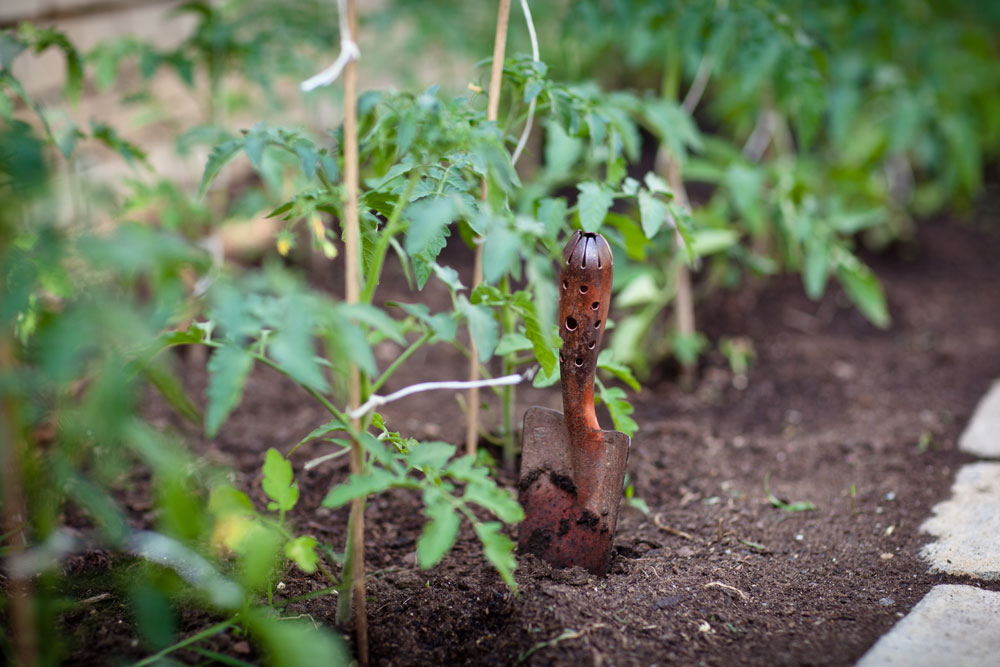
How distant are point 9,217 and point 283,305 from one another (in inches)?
12.6

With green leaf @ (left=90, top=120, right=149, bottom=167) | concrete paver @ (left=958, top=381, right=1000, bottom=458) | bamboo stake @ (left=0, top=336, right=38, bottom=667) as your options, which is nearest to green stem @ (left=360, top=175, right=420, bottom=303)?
bamboo stake @ (left=0, top=336, right=38, bottom=667)

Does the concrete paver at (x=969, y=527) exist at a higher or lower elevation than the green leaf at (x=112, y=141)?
lower

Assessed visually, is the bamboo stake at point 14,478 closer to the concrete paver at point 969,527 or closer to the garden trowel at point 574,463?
the garden trowel at point 574,463

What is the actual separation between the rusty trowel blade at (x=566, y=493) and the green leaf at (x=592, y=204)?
0.35 m

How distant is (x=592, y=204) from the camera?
1.38m

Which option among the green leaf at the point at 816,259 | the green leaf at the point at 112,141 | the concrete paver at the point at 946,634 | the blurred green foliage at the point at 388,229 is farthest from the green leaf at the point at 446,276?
the green leaf at the point at 816,259

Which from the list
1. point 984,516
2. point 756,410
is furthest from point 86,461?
point 984,516

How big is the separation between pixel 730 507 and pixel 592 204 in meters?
0.76

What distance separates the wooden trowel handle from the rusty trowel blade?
0.16 feet

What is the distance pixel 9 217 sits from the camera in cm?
87

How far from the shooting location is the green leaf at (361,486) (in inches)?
38.2

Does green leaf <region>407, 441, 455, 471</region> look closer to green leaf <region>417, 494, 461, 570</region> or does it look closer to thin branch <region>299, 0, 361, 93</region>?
green leaf <region>417, 494, 461, 570</region>

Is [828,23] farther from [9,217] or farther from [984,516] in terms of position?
[9,217]

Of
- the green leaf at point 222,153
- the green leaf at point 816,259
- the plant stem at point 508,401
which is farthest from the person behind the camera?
the green leaf at point 816,259
